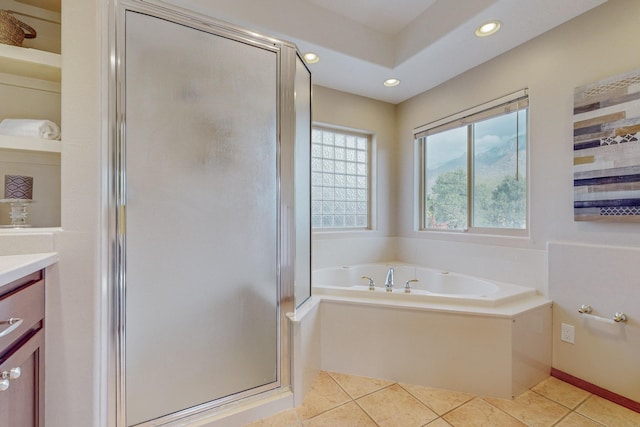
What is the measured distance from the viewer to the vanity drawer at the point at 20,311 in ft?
2.57

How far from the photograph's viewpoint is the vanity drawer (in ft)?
2.57

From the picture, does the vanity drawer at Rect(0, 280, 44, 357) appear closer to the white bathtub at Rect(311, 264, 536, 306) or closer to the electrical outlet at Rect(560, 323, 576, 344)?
the white bathtub at Rect(311, 264, 536, 306)

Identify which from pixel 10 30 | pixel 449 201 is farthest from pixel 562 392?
pixel 10 30

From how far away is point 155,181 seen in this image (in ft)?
4.26

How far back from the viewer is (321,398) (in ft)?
5.54

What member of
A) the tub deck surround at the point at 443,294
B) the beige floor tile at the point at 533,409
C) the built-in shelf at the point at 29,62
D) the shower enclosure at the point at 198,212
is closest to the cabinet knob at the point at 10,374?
the shower enclosure at the point at 198,212

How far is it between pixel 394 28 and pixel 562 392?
285cm

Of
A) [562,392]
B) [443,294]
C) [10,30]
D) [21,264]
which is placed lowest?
[562,392]

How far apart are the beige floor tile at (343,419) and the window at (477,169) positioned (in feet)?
5.83

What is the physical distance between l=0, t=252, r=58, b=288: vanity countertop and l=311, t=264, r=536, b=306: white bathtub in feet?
4.82

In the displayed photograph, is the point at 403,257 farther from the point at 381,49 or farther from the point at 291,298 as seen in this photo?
the point at 381,49

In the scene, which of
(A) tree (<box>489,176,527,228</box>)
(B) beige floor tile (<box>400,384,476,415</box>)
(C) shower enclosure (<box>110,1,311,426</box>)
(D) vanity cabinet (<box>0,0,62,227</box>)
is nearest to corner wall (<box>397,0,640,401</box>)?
(A) tree (<box>489,176,527,228</box>)

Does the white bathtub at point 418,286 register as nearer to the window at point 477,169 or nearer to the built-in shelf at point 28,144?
the window at point 477,169

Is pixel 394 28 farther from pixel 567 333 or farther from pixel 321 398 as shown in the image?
pixel 321 398
